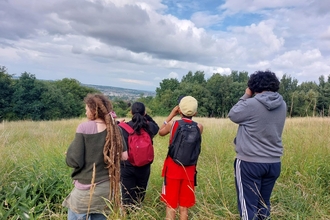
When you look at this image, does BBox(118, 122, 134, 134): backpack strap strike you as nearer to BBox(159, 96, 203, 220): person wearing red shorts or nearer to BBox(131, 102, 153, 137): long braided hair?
BBox(131, 102, 153, 137): long braided hair

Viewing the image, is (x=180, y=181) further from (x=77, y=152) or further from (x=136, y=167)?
(x=77, y=152)

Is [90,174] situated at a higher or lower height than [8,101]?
higher

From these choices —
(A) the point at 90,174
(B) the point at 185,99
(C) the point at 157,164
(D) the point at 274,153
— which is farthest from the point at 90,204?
(C) the point at 157,164

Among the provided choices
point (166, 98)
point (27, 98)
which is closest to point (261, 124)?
point (27, 98)

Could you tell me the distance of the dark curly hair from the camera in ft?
8.30

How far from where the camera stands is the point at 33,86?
39406mm

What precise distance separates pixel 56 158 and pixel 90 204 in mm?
2169

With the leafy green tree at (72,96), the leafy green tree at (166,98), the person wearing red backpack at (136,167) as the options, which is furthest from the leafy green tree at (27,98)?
the person wearing red backpack at (136,167)

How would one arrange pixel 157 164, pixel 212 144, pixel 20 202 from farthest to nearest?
1. pixel 212 144
2. pixel 157 164
3. pixel 20 202

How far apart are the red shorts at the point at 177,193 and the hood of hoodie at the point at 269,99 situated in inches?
47.0

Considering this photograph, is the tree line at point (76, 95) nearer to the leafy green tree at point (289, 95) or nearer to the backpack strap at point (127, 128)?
the leafy green tree at point (289, 95)

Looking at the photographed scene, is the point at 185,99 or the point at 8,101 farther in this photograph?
the point at 8,101

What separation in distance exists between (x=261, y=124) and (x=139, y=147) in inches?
55.7

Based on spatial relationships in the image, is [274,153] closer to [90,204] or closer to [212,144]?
[90,204]
